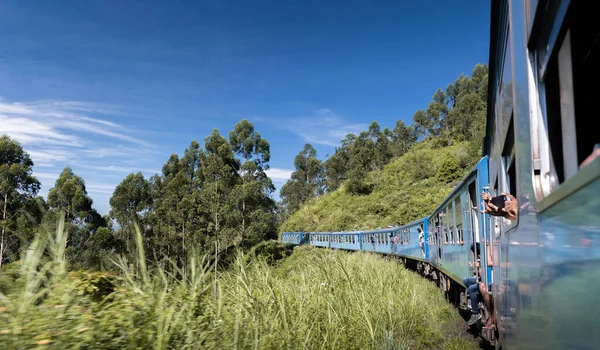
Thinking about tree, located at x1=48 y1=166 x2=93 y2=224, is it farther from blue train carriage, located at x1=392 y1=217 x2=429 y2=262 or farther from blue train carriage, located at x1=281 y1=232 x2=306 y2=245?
blue train carriage, located at x1=281 y1=232 x2=306 y2=245

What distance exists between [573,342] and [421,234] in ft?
48.9

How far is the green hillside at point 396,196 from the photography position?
4356 centimetres

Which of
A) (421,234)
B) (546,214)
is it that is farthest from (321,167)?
(546,214)

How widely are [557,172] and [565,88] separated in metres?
0.30

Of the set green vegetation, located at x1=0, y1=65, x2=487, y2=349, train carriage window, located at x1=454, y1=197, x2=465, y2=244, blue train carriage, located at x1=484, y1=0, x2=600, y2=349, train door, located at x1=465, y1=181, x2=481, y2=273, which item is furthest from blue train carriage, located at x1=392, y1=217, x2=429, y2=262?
blue train carriage, located at x1=484, y1=0, x2=600, y2=349

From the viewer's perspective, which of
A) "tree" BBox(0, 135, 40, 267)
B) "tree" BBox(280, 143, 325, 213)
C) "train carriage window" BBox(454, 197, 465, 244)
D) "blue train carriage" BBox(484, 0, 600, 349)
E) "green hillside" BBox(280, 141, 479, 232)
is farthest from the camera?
"tree" BBox(280, 143, 325, 213)

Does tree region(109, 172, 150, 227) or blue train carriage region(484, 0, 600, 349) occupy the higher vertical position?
tree region(109, 172, 150, 227)

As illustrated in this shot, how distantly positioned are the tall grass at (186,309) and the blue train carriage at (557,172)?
2.24 metres

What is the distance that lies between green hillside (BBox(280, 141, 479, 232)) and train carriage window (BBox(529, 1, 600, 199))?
1564 inches

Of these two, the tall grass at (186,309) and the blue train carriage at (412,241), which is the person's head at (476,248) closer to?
the tall grass at (186,309)

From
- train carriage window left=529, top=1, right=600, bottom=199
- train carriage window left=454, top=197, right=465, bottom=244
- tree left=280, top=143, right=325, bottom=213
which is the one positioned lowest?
train carriage window left=454, top=197, right=465, bottom=244

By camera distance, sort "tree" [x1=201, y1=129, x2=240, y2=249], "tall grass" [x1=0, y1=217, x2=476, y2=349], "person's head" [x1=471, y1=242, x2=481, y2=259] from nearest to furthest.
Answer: "tall grass" [x1=0, y1=217, x2=476, y2=349] → "person's head" [x1=471, y1=242, x2=481, y2=259] → "tree" [x1=201, y1=129, x2=240, y2=249]

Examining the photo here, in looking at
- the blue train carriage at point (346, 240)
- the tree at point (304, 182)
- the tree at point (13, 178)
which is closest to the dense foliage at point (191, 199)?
the tree at point (13, 178)

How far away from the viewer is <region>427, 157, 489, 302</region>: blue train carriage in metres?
6.21
